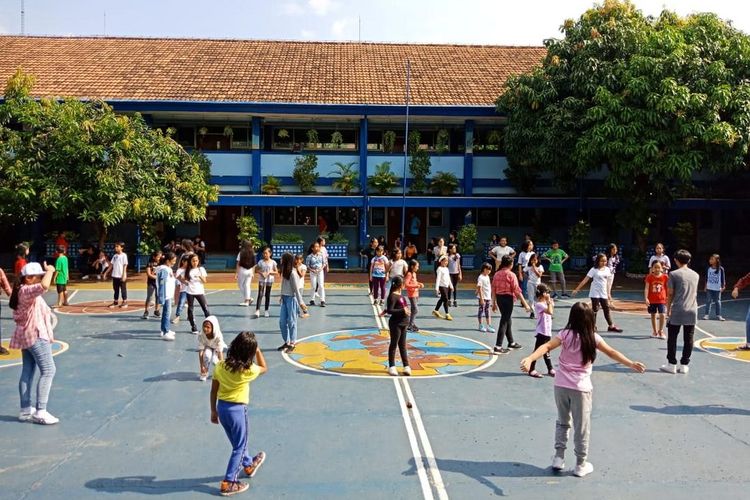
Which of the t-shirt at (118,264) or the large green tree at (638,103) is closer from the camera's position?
the t-shirt at (118,264)

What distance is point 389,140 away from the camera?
2545 centimetres

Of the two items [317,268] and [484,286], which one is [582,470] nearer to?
[484,286]

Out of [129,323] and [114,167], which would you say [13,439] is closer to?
[129,323]

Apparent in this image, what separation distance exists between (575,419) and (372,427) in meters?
2.43

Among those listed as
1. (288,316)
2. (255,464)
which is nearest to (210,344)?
(288,316)

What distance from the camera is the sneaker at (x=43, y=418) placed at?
785cm

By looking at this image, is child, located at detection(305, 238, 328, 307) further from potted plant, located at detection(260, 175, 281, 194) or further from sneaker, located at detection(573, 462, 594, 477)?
sneaker, located at detection(573, 462, 594, 477)

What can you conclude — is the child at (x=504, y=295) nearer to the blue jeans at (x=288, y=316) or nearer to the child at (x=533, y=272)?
the child at (x=533, y=272)

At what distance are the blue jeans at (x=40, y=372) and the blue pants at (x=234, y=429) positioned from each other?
3021 millimetres

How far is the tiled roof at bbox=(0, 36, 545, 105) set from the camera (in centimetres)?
2462

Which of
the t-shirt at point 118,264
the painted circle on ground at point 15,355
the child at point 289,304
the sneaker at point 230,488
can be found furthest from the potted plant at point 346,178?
the sneaker at point 230,488

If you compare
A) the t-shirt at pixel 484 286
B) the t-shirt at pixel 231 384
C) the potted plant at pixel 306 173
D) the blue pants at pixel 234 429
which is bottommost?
the blue pants at pixel 234 429

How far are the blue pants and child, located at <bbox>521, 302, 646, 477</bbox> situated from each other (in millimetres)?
2732

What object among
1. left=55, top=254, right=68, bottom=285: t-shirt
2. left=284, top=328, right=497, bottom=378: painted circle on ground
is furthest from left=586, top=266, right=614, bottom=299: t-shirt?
left=55, top=254, right=68, bottom=285: t-shirt
